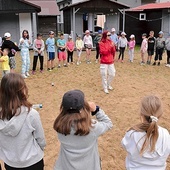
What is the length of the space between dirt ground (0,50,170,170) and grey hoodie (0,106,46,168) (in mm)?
1471

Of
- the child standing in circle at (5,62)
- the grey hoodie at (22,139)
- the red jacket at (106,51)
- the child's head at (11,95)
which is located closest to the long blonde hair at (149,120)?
the grey hoodie at (22,139)

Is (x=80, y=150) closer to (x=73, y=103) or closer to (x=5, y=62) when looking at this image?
(x=73, y=103)

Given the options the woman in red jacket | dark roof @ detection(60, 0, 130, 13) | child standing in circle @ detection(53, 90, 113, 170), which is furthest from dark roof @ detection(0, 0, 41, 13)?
child standing in circle @ detection(53, 90, 113, 170)

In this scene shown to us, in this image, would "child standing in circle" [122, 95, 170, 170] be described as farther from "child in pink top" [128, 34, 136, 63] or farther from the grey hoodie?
"child in pink top" [128, 34, 136, 63]

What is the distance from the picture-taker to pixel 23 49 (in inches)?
371

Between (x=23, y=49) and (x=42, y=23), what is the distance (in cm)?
1833

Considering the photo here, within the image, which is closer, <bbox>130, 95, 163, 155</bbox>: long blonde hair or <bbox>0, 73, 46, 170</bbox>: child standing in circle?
<bbox>130, 95, 163, 155</bbox>: long blonde hair

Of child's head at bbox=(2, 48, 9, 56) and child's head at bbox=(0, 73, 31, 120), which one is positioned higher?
child's head at bbox=(2, 48, 9, 56)

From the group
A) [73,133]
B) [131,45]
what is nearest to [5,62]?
[73,133]

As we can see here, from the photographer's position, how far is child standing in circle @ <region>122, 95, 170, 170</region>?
2.25 metres

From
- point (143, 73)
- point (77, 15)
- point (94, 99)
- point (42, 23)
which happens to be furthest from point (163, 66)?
point (42, 23)

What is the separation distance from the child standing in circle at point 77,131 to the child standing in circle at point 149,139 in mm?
324

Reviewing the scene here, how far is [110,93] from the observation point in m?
7.82

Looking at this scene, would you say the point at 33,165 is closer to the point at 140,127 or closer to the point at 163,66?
the point at 140,127
